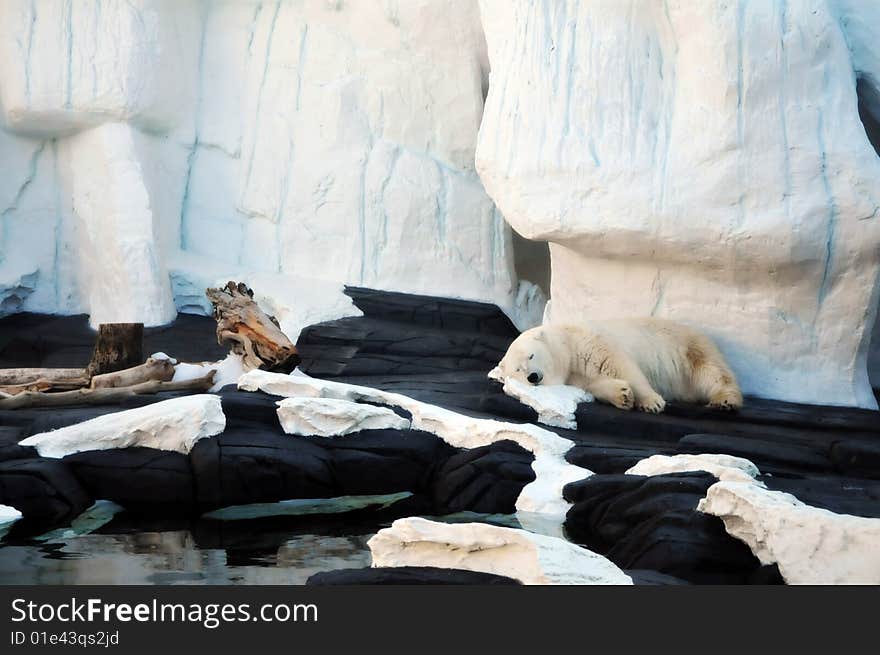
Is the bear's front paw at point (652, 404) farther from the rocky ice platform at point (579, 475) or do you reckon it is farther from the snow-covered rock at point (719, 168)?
the snow-covered rock at point (719, 168)

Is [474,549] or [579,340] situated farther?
[579,340]

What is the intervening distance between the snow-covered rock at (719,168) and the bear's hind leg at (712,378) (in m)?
0.38

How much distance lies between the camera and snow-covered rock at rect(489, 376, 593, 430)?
22.3 feet

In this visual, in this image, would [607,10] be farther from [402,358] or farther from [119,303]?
[119,303]

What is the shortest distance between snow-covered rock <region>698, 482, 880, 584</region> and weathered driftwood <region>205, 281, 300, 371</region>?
11.6ft

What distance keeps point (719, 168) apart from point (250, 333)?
3122mm

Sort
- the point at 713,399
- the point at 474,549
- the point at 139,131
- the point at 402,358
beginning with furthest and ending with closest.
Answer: the point at 139,131 < the point at 402,358 < the point at 713,399 < the point at 474,549

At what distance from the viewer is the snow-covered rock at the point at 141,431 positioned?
6164 mm

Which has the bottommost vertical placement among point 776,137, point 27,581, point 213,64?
point 27,581

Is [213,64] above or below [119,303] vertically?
above

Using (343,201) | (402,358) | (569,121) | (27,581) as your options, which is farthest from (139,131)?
(27,581)

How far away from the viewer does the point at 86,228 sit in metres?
10.1

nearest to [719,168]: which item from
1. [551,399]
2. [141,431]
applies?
[551,399]

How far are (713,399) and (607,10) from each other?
284cm
